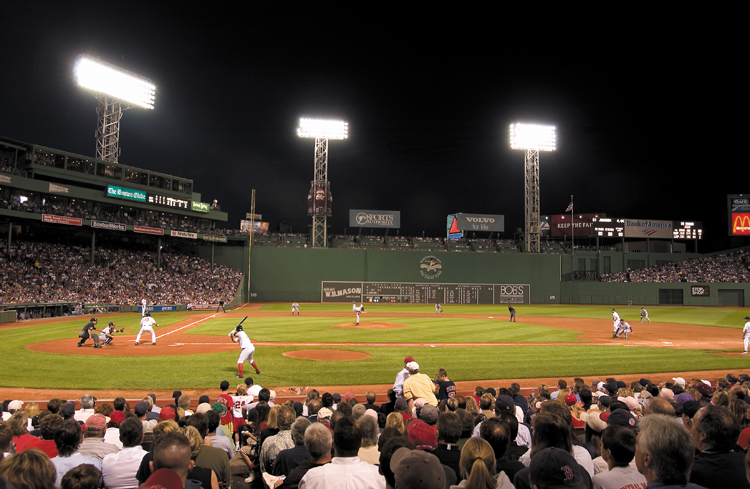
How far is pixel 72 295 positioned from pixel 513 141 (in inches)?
2136

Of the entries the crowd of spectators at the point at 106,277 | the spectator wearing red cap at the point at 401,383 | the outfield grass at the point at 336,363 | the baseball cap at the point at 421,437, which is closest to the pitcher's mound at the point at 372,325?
the outfield grass at the point at 336,363

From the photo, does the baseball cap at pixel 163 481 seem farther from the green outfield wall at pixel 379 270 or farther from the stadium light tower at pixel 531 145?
the stadium light tower at pixel 531 145

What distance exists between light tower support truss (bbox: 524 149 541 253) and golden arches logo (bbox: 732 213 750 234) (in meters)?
25.4

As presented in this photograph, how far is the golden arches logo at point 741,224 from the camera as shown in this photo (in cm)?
6031

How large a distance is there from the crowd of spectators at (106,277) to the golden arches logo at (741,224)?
2623 inches

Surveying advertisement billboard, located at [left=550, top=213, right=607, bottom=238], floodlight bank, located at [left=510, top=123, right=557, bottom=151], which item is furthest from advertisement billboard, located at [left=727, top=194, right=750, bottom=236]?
floodlight bank, located at [left=510, top=123, right=557, bottom=151]

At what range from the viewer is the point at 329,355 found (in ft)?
62.1

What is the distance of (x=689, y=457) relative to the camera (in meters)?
2.66

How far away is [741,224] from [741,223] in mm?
136

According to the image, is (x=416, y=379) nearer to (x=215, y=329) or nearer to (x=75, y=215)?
(x=215, y=329)

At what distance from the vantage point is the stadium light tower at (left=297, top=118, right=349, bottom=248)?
56.8 meters

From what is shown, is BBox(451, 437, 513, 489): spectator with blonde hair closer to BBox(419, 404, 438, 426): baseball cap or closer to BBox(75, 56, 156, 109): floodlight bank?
BBox(419, 404, 438, 426): baseball cap

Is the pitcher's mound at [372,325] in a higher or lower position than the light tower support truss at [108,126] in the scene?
lower

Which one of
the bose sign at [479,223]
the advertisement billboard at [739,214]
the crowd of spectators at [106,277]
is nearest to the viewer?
the crowd of spectators at [106,277]
